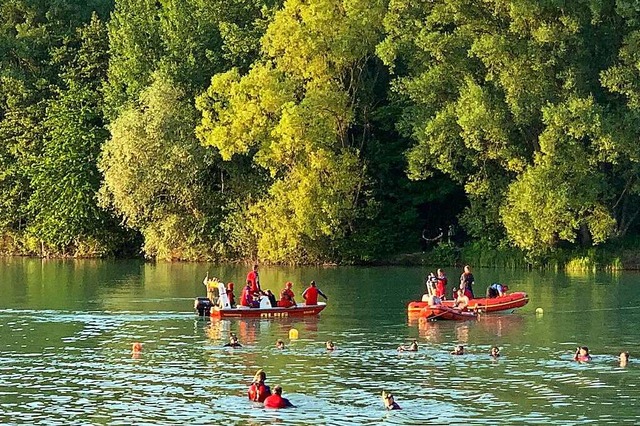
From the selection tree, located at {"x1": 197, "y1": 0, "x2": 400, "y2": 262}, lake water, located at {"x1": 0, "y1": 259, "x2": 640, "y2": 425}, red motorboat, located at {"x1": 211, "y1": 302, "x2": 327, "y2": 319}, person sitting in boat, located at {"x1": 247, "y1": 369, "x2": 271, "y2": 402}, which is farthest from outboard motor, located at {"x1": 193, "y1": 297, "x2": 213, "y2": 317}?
tree, located at {"x1": 197, "y1": 0, "x2": 400, "y2": 262}

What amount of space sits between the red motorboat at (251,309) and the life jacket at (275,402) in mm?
16752

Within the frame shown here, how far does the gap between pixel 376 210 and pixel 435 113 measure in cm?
685

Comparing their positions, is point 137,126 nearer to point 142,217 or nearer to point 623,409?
point 142,217

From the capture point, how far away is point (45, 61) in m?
85.4

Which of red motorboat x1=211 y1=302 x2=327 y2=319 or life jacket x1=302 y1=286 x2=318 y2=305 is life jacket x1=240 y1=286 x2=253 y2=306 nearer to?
red motorboat x1=211 y1=302 x2=327 y2=319

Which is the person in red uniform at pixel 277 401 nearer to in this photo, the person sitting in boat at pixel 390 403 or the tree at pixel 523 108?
the person sitting in boat at pixel 390 403

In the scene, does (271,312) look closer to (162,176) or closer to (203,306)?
(203,306)

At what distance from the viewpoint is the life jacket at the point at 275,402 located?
27547 millimetres

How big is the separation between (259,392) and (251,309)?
1667 centimetres

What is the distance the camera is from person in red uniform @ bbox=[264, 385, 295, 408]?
27.5 meters

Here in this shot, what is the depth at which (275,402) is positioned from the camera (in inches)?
1085

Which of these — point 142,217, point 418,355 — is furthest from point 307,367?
point 142,217

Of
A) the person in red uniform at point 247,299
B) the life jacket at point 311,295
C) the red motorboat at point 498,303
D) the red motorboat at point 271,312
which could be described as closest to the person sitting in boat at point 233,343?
the red motorboat at point 271,312

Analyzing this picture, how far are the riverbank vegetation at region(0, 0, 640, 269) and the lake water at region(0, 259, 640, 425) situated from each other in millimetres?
10471
